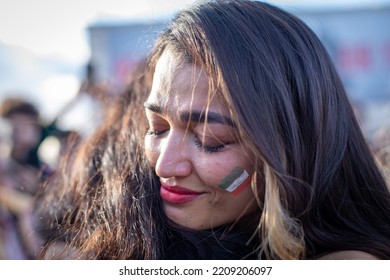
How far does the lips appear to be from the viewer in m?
0.97

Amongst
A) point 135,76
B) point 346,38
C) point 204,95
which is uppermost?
point 204,95

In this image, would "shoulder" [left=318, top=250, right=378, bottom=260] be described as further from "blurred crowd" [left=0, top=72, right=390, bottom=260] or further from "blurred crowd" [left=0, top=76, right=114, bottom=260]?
"blurred crowd" [left=0, top=76, right=114, bottom=260]

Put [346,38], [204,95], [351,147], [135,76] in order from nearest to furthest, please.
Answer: [204,95] < [351,147] < [135,76] < [346,38]

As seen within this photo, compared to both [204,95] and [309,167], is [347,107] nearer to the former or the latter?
[309,167]

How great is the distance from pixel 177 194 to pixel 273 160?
0.64ft

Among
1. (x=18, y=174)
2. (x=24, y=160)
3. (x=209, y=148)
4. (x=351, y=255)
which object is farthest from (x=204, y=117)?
(x=24, y=160)

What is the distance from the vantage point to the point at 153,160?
102 cm

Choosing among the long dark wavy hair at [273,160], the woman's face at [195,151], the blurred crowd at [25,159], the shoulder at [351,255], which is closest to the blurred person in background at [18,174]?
the blurred crowd at [25,159]

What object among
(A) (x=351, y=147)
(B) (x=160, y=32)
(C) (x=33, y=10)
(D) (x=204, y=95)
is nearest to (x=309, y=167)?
(A) (x=351, y=147)

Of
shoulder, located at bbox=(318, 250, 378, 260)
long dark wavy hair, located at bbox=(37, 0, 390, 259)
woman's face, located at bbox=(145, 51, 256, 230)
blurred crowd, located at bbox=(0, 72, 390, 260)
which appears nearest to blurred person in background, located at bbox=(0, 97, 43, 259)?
blurred crowd, located at bbox=(0, 72, 390, 260)

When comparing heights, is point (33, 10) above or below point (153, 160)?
above

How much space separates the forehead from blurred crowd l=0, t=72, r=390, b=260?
1.52 feet

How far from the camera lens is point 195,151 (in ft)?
3.11
